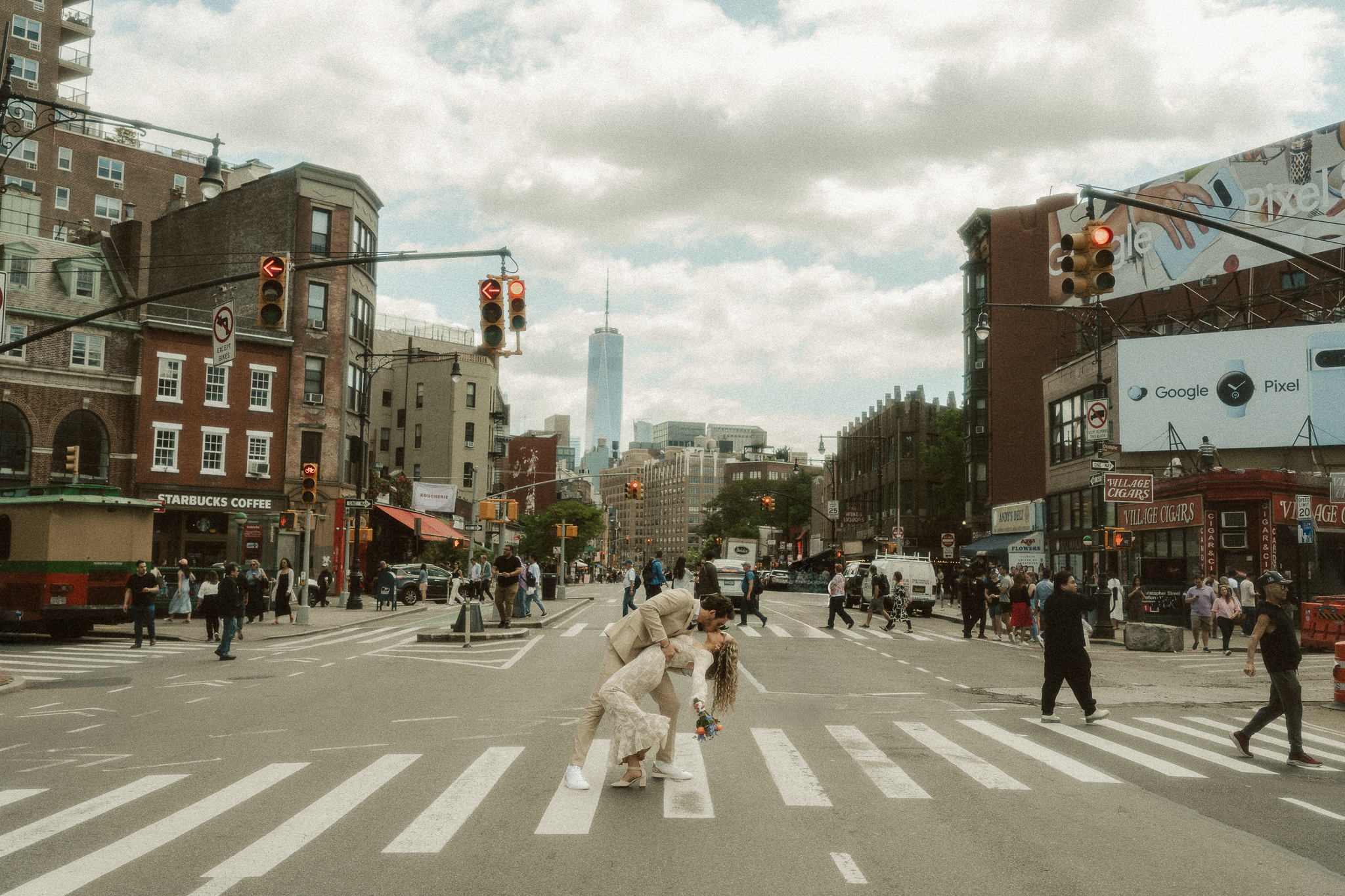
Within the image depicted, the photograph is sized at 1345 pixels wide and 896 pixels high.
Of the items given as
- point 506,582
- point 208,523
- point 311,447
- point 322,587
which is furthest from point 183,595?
point 311,447

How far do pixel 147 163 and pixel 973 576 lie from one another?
60588 millimetres

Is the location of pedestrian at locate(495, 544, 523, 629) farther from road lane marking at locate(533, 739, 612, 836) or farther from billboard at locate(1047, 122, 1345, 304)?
billboard at locate(1047, 122, 1345, 304)

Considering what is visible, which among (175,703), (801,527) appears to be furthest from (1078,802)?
(801,527)

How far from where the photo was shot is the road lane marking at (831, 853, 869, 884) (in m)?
6.21

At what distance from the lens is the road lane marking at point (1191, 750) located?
10359 mm

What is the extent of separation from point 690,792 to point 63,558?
20.7m

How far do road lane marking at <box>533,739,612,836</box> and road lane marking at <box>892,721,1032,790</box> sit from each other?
330cm

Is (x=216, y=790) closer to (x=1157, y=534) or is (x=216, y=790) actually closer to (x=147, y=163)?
(x=1157, y=534)

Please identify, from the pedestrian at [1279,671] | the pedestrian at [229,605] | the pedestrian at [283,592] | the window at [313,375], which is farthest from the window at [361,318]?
the pedestrian at [1279,671]

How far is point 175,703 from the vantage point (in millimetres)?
14539

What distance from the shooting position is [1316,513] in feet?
113

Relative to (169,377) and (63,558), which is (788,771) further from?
(169,377)

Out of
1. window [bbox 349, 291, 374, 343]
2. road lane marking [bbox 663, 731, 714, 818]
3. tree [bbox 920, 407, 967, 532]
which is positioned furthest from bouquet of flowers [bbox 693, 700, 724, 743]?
tree [bbox 920, 407, 967, 532]

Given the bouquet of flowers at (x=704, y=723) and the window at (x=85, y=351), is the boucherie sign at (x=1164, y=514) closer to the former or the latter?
the bouquet of flowers at (x=704, y=723)
